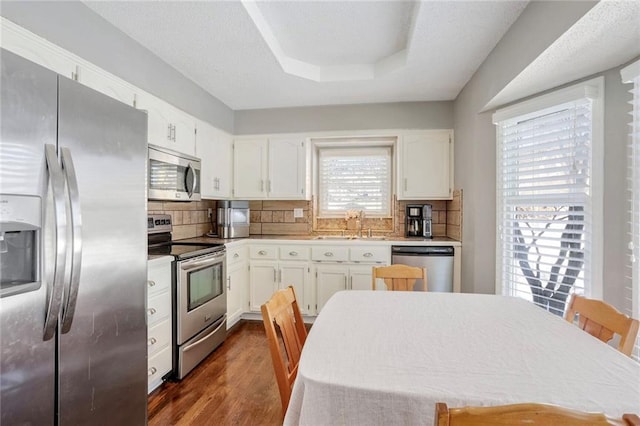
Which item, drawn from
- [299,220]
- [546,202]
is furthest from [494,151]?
[299,220]

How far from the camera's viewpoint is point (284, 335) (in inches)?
54.5

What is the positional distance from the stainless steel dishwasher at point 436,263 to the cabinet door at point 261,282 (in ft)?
4.55

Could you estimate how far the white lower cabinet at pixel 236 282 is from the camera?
3107mm

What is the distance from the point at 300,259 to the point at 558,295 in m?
2.19

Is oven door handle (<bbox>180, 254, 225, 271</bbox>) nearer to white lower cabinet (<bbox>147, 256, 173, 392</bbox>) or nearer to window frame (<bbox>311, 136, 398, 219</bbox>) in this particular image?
white lower cabinet (<bbox>147, 256, 173, 392</bbox>)

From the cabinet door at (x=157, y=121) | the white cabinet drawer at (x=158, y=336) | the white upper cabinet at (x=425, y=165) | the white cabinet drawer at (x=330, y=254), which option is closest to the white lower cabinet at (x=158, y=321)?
the white cabinet drawer at (x=158, y=336)

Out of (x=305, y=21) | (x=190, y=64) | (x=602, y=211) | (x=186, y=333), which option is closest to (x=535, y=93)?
(x=602, y=211)

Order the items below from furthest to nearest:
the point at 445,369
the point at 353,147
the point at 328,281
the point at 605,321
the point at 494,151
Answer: the point at 353,147 < the point at 328,281 < the point at 494,151 < the point at 605,321 < the point at 445,369

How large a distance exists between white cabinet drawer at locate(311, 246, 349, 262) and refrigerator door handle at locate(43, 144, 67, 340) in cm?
239

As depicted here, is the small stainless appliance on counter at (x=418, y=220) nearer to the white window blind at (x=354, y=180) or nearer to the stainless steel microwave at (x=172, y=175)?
the white window blind at (x=354, y=180)

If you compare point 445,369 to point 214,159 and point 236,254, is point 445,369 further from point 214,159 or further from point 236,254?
point 214,159

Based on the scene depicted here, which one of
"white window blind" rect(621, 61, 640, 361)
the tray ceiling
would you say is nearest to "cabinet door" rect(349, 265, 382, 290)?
the tray ceiling

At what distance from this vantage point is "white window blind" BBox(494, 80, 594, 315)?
79.6 inches

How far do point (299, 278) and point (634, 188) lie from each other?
2660mm
